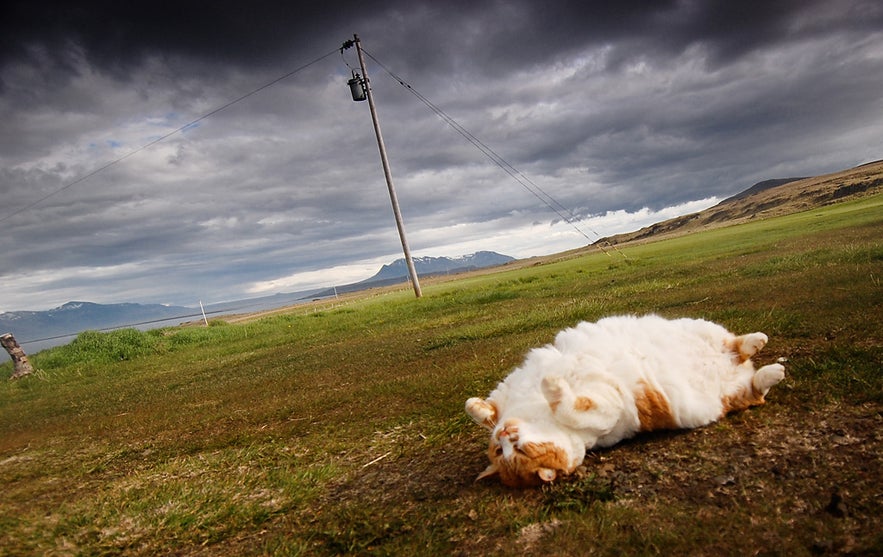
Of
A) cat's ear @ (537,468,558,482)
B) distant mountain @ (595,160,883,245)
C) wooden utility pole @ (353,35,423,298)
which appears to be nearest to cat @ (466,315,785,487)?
cat's ear @ (537,468,558,482)

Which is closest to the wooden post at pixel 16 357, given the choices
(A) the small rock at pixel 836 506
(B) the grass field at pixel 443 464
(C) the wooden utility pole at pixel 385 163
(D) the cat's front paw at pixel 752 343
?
(B) the grass field at pixel 443 464

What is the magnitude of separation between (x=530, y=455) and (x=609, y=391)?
28.9 inches

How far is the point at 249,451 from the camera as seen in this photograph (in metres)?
5.12

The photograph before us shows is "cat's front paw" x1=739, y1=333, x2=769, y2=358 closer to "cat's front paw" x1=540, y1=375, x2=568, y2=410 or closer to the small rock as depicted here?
the small rock

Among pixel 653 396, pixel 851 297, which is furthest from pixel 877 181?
pixel 653 396

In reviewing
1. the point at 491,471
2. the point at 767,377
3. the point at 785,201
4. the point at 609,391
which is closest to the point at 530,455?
the point at 491,471

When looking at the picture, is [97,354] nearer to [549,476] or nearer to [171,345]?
[171,345]

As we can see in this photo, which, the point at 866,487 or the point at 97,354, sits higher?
the point at 97,354

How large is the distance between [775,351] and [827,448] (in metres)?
2.51

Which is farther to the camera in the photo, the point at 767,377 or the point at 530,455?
the point at 767,377

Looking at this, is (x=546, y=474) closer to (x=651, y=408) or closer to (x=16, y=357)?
(x=651, y=408)

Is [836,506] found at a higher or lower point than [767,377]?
lower

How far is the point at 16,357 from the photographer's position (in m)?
16.7

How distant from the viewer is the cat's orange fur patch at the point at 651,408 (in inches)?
129
